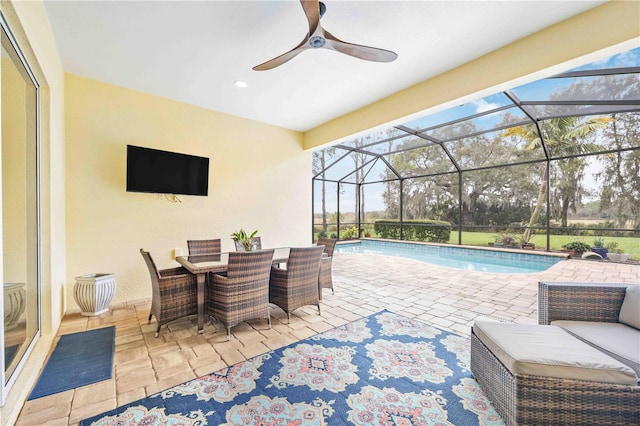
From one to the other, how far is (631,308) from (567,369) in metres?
1.06

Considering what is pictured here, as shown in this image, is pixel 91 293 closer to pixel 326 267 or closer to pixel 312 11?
pixel 326 267

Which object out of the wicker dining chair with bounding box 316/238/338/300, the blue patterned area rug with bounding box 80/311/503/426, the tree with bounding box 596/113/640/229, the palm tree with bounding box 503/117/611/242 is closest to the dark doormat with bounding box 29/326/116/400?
the blue patterned area rug with bounding box 80/311/503/426

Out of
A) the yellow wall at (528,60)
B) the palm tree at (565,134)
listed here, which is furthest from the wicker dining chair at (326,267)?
the palm tree at (565,134)

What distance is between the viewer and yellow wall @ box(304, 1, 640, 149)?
7.59 feet

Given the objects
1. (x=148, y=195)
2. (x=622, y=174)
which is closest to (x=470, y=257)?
(x=622, y=174)

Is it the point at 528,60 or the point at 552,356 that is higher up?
the point at 528,60

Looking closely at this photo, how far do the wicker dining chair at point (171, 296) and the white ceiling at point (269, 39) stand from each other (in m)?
2.24

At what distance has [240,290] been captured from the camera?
9.22ft

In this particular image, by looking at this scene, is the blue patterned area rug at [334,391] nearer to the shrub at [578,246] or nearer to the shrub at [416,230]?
the shrub at [578,246]

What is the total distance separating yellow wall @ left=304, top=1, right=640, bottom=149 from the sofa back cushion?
2074 mm

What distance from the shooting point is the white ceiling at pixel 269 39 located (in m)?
2.38

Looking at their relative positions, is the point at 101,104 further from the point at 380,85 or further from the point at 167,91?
the point at 380,85

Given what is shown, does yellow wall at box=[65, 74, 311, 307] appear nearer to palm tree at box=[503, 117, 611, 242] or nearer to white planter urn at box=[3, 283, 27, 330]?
white planter urn at box=[3, 283, 27, 330]

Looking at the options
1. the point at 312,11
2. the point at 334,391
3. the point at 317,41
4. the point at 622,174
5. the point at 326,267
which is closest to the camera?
the point at 334,391
